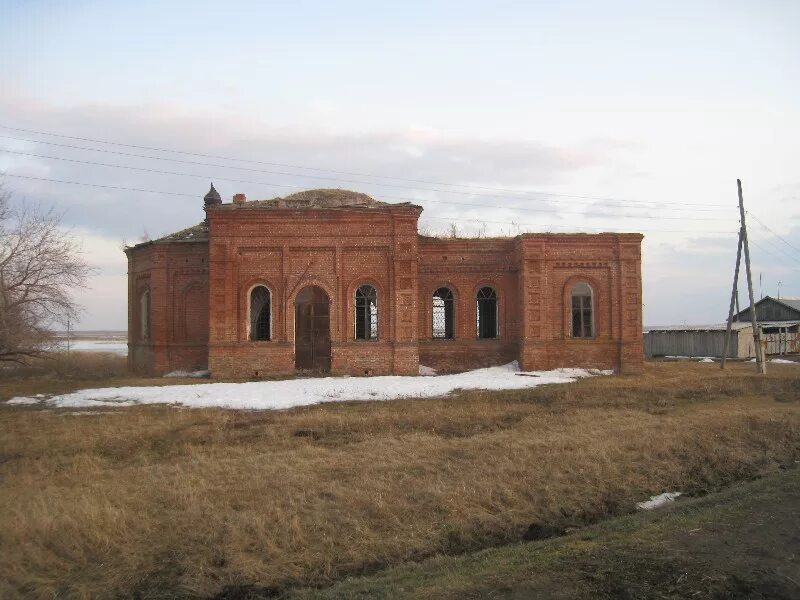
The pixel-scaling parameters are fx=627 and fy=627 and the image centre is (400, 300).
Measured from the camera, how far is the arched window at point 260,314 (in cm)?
2209

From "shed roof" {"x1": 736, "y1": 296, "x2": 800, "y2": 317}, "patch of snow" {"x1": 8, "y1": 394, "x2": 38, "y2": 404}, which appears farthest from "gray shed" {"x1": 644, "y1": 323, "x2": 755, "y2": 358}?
"patch of snow" {"x1": 8, "y1": 394, "x2": 38, "y2": 404}

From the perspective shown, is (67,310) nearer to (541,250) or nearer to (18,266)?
(18,266)

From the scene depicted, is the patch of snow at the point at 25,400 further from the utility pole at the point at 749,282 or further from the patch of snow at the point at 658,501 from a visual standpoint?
the utility pole at the point at 749,282

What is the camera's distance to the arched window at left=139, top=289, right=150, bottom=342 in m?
25.0

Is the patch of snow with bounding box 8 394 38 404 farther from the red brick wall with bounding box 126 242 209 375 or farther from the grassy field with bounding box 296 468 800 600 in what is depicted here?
the grassy field with bounding box 296 468 800 600

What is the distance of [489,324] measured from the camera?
2445 cm

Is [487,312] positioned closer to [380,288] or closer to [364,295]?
[380,288]

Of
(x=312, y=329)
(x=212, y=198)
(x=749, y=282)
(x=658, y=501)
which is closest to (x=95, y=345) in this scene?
(x=212, y=198)

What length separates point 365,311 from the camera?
72.5 ft

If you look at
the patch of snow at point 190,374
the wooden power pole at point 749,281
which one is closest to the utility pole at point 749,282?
the wooden power pole at point 749,281

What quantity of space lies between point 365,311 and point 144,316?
31.3ft

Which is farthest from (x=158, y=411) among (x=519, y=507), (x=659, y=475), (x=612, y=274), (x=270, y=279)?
(x=612, y=274)

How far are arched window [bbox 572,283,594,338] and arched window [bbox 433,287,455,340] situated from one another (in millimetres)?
4581

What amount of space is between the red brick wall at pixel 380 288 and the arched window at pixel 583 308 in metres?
0.25
